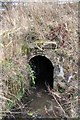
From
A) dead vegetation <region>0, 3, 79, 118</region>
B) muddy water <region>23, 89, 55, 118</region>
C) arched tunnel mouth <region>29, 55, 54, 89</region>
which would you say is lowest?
muddy water <region>23, 89, 55, 118</region>

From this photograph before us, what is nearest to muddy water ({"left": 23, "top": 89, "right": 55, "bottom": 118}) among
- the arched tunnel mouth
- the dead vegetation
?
the dead vegetation

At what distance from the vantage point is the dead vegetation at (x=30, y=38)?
20.9 feet

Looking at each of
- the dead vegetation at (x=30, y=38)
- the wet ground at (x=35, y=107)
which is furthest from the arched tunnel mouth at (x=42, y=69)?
the dead vegetation at (x=30, y=38)

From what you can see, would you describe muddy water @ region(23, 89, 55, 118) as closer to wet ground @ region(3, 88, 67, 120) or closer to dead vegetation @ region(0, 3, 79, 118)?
wet ground @ region(3, 88, 67, 120)

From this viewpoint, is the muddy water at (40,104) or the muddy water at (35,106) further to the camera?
the muddy water at (40,104)

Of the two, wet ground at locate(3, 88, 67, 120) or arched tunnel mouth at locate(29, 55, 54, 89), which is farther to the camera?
arched tunnel mouth at locate(29, 55, 54, 89)

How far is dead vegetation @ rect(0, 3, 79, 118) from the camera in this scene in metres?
6.37

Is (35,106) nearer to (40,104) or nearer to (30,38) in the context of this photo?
(40,104)

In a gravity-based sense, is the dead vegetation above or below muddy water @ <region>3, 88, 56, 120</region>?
above

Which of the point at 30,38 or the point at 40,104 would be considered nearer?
the point at 40,104

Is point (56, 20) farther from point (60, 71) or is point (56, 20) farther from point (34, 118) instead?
point (34, 118)

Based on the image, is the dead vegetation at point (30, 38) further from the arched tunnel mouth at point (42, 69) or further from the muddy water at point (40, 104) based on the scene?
the arched tunnel mouth at point (42, 69)

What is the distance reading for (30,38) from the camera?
8422 mm

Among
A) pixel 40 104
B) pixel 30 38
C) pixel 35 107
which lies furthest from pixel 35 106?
pixel 30 38
